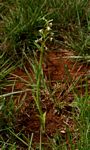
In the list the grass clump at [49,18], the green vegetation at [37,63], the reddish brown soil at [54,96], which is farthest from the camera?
the grass clump at [49,18]

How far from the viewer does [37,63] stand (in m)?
2.44

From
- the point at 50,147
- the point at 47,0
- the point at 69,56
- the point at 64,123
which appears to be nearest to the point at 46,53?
the point at 69,56

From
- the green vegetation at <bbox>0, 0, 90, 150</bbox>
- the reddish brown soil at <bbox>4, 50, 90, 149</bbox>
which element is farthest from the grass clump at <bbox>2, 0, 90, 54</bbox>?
the reddish brown soil at <bbox>4, 50, 90, 149</bbox>

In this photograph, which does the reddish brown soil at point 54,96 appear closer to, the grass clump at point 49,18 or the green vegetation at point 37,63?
the green vegetation at point 37,63

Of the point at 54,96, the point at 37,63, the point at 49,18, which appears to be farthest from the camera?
the point at 49,18

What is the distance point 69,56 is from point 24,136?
69 centimetres

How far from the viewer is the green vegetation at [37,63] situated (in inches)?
81.0

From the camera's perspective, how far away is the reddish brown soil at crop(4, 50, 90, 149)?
2162 mm

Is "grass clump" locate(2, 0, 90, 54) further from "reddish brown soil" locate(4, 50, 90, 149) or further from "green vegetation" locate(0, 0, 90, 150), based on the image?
"reddish brown soil" locate(4, 50, 90, 149)

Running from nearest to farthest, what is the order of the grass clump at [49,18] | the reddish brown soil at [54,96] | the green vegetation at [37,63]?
the green vegetation at [37,63]
the reddish brown soil at [54,96]
the grass clump at [49,18]

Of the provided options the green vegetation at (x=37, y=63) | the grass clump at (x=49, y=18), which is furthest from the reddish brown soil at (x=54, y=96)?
the grass clump at (x=49, y=18)

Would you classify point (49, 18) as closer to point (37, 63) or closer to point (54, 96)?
point (37, 63)

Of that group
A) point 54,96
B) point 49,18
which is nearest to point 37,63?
point 54,96

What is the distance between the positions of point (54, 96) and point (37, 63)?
0.25m
